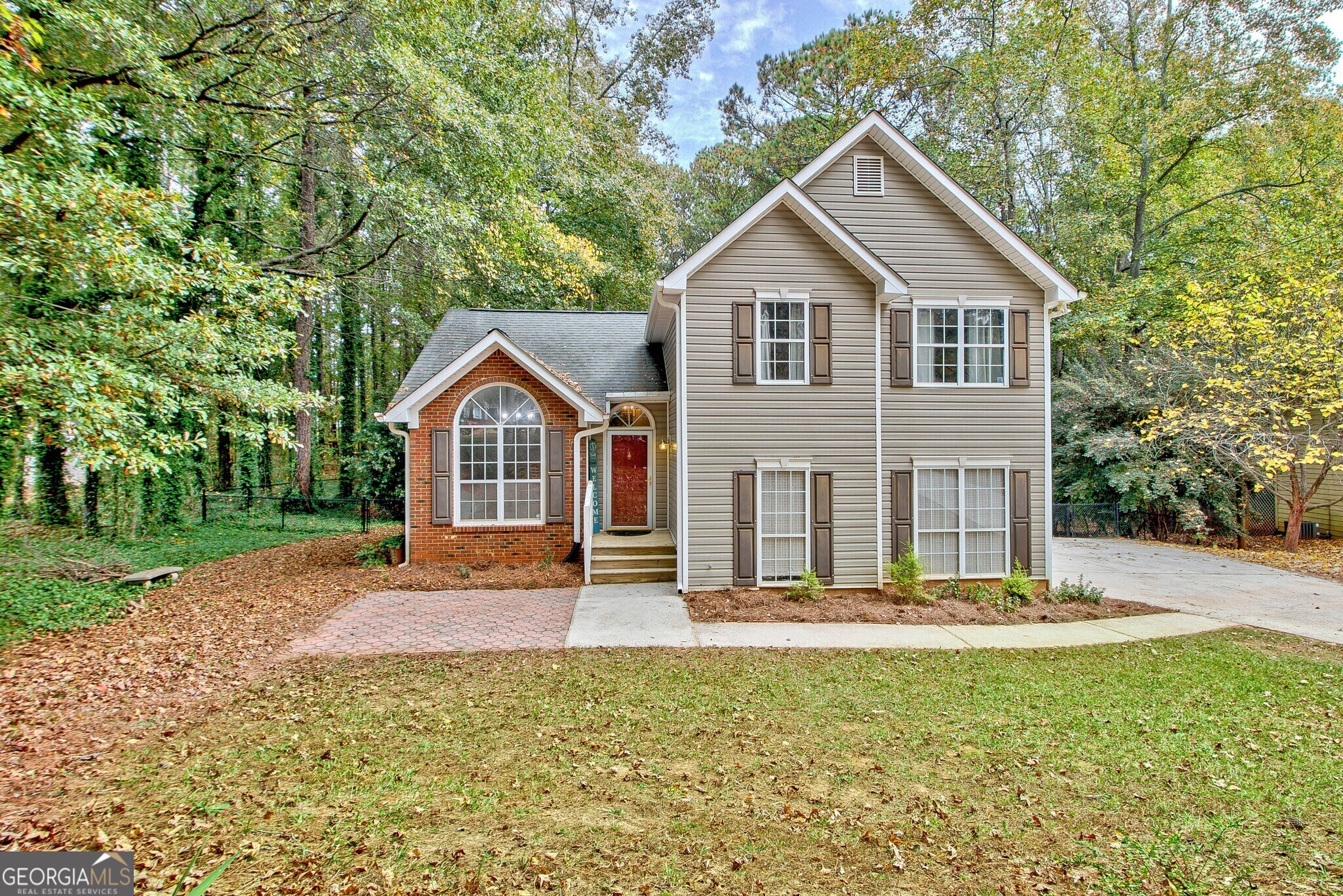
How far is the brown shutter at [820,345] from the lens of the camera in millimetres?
9227

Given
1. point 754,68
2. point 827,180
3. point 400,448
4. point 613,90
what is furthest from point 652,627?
point 754,68

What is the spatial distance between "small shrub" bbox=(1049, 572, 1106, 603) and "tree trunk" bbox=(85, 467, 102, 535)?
56.1ft

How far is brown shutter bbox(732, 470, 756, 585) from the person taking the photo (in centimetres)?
913

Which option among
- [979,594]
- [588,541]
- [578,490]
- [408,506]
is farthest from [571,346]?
[979,594]

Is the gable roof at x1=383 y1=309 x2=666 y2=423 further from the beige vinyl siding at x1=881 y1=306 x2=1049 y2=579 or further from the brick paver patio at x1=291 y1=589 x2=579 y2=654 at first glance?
the beige vinyl siding at x1=881 y1=306 x2=1049 y2=579

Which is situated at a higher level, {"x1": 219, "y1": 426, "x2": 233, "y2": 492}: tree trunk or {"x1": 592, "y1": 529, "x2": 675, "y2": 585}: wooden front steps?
{"x1": 219, "y1": 426, "x2": 233, "y2": 492}: tree trunk

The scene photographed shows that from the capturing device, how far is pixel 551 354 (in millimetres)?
12328

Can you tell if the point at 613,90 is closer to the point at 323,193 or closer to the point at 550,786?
the point at 323,193

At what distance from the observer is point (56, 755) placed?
4.28 m

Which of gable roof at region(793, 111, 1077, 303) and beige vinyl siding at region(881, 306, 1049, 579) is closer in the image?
gable roof at region(793, 111, 1077, 303)

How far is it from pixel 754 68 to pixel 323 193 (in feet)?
59.2

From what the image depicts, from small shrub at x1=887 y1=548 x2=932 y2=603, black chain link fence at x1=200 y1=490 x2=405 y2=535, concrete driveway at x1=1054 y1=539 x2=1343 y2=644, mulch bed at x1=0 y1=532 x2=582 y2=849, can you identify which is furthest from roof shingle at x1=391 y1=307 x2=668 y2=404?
concrete driveway at x1=1054 y1=539 x2=1343 y2=644

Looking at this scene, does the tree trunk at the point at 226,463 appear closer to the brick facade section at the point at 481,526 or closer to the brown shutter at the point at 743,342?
the brick facade section at the point at 481,526

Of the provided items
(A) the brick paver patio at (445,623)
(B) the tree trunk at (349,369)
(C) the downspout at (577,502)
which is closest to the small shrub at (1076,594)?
(A) the brick paver patio at (445,623)
